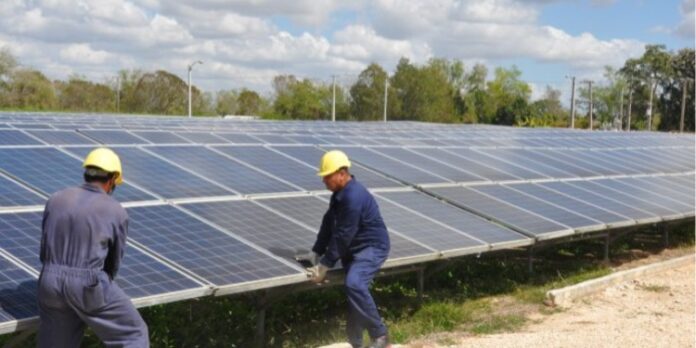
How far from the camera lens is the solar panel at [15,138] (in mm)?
10680

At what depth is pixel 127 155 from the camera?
1121cm

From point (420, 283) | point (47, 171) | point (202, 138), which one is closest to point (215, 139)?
point (202, 138)

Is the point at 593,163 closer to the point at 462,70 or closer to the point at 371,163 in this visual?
the point at 371,163

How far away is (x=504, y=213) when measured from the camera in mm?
12938

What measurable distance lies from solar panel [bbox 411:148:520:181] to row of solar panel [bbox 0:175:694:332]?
1.70ft

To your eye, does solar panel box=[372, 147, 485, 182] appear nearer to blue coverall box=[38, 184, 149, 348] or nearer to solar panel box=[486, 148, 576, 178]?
solar panel box=[486, 148, 576, 178]

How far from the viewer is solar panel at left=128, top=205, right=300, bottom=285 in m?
7.94

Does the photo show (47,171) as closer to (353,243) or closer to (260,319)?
(260,319)

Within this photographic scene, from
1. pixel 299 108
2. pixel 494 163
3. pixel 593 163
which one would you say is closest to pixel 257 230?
pixel 494 163

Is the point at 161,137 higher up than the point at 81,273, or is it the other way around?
the point at 161,137

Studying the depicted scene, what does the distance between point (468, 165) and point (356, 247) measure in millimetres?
7986

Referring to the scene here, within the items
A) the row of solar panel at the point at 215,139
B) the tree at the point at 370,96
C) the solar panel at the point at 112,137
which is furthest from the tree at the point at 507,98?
the solar panel at the point at 112,137

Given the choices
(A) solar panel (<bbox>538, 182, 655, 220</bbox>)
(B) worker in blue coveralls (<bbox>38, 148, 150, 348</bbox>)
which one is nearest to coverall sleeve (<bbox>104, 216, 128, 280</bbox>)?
(B) worker in blue coveralls (<bbox>38, 148, 150, 348</bbox>)

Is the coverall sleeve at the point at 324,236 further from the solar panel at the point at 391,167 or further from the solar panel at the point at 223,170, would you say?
the solar panel at the point at 391,167
